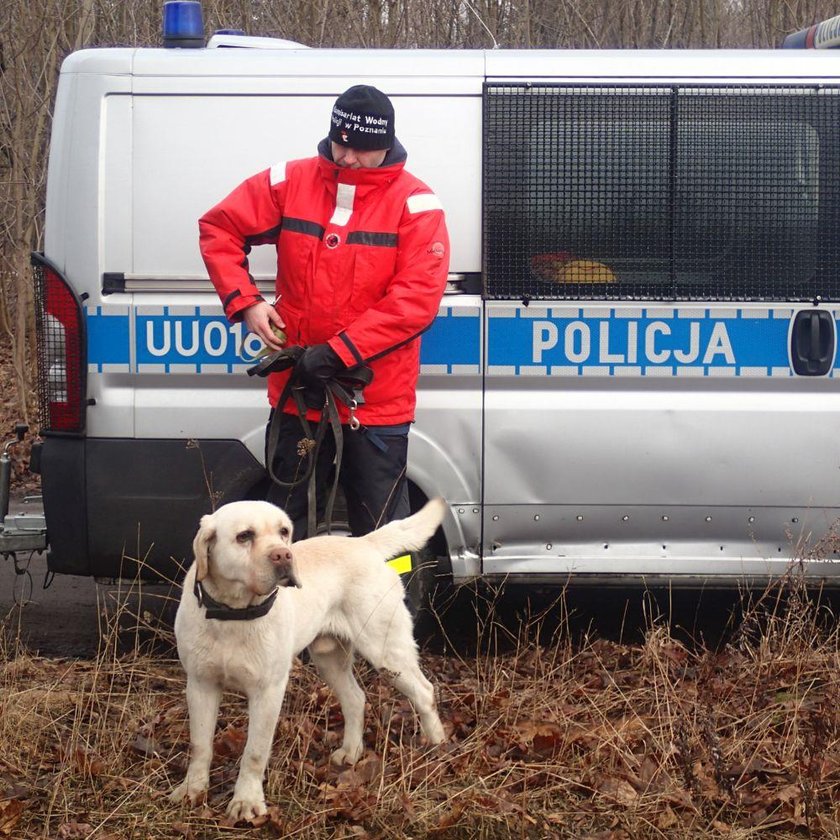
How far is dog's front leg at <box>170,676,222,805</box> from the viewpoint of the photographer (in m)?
3.26

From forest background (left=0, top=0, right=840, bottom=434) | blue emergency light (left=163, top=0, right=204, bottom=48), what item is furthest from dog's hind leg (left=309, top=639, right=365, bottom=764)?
forest background (left=0, top=0, right=840, bottom=434)

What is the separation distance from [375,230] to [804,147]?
1713 millimetres

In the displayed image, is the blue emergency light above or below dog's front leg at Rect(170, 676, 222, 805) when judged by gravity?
above

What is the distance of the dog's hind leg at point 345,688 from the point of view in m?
3.65

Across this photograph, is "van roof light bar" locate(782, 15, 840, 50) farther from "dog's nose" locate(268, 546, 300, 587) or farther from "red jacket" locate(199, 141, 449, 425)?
"dog's nose" locate(268, 546, 300, 587)

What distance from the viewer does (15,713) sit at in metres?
3.79

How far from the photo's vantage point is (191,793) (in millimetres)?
3275

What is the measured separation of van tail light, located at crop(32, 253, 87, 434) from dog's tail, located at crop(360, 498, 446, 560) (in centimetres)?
146

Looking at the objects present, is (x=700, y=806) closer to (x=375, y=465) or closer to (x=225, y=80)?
(x=375, y=465)

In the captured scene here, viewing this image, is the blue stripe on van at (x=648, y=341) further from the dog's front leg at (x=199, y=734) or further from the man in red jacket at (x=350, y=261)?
the dog's front leg at (x=199, y=734)

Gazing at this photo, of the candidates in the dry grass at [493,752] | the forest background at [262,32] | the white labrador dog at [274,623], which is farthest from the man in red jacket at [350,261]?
the forest background at [262,32]

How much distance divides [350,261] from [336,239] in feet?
0.30

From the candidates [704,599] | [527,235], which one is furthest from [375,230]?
[704,599]

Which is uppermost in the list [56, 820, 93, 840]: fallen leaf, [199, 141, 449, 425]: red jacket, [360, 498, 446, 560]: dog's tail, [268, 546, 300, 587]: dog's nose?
[199, 141, 449, 425]: red jacket
